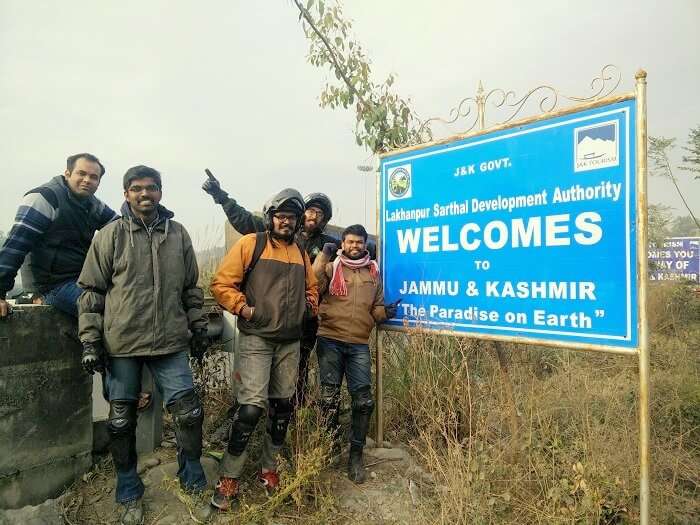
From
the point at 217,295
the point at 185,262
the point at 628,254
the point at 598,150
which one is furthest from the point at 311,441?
the point at 598,150

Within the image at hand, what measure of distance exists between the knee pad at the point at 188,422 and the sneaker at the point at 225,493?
23cm

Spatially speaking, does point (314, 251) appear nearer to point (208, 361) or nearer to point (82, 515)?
point (208, 361)

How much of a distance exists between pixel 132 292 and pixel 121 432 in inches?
32.3

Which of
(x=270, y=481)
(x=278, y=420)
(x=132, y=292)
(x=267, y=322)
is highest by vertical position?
(x=132, y=292)

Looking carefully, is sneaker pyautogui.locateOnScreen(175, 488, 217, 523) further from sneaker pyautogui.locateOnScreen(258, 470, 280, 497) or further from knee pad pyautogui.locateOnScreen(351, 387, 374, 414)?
knee pad pyautogui.locateOnScreen(351, 387, 374, 414)

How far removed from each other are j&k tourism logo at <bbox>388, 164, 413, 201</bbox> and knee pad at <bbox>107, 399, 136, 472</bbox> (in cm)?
243

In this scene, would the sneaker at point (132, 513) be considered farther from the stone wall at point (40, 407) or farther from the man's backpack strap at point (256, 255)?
the man's backpack strap at point (256, 255)

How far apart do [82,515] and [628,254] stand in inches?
139

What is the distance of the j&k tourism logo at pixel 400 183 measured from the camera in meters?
3.68

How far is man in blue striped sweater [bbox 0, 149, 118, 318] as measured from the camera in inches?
113

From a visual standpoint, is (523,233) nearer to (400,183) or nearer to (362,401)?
(400,183)

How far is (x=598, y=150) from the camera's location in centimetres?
259

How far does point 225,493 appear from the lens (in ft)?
9.05

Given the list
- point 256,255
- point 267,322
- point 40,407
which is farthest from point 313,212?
point 40,407
